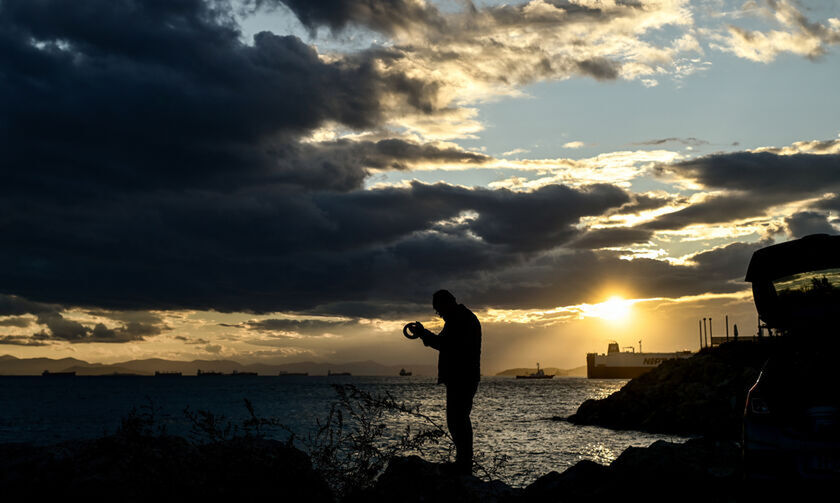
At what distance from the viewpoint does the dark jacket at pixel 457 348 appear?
8211 mm

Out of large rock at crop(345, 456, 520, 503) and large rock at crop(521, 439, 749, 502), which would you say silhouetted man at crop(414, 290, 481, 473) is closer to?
large rock at crop(345, 456, 520, 503)

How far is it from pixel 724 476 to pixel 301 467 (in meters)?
4.67

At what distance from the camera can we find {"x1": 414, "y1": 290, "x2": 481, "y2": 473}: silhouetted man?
26.5ft

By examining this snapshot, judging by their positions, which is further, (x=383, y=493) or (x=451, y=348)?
(x=451, y=348)

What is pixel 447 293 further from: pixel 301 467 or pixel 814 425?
pixel 814 425

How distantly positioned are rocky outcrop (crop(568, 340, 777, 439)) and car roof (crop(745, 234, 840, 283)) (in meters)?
27.3

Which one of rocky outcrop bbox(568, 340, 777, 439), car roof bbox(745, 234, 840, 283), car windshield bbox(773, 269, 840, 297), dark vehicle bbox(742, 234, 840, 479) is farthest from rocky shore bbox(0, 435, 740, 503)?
rocky outcrop bbox(568, 340, 777, 439)

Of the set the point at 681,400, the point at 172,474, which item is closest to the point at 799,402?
the point at 172,474

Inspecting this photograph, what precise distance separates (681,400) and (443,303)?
37.2m

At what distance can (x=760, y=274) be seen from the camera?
8172 mm

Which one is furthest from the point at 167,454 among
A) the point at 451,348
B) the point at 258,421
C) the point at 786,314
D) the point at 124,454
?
the point at 786,314

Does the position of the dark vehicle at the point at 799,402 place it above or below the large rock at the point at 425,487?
above

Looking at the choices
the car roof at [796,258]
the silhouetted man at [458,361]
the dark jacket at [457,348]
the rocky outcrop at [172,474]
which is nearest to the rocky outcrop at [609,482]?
the silhouetted man at [458,361]

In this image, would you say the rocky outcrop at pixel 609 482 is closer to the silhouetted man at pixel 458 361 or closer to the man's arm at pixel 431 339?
the silhouetted man at pixel 458 361
